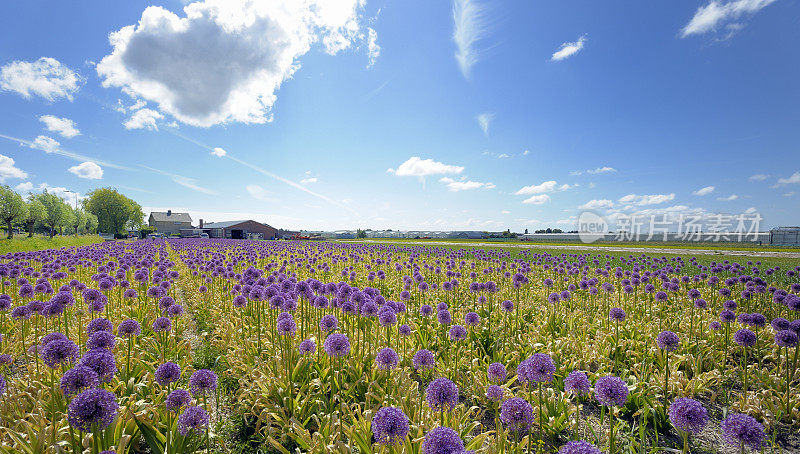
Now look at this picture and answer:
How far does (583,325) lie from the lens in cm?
806

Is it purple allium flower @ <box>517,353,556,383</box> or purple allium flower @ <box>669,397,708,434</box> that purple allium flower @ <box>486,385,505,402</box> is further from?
purple allium flower @ <box>669,397,708,434</box>

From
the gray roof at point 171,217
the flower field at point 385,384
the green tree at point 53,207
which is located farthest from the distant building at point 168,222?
the flower field at point 385,384

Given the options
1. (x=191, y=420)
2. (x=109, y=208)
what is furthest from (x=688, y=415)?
(x=109, y=208)

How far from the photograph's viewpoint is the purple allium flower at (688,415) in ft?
9.21

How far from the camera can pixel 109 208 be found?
352 ft

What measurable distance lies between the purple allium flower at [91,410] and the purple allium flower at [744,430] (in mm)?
5180

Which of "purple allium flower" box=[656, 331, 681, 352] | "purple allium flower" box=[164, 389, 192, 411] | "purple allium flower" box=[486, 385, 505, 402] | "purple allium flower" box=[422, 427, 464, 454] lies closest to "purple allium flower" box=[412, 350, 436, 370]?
"purple allium flower" box=[486, 385, 505, 402]

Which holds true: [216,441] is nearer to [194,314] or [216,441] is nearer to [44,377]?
[44,377]

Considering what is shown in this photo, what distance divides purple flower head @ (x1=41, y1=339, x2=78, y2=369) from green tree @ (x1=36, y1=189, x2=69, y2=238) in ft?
371

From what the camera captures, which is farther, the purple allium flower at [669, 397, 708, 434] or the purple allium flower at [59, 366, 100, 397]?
the purple allium flower at [669, 397, 708, 434]

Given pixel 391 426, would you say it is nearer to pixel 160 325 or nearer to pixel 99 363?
pixel 99 363

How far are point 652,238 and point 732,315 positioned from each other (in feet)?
268

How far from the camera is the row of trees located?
72125 mm

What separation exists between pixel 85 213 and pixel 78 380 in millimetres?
144296
